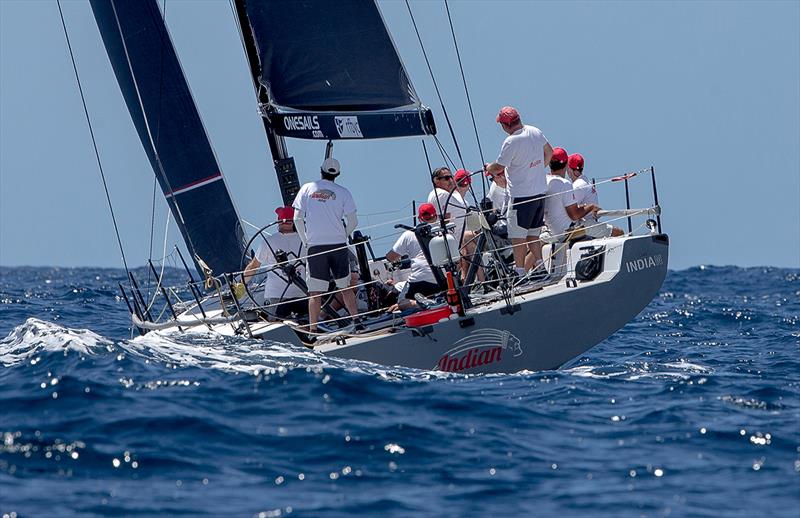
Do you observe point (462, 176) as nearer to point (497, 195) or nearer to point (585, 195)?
point (497, 195)

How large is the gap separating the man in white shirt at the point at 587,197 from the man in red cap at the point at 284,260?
2.34 m

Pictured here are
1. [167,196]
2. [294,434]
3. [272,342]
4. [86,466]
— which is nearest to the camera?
[86,466]

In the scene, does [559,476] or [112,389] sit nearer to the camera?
[559,476]

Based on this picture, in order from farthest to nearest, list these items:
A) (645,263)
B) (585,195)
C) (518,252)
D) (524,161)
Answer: (585,195) < (518,252) < (645,263) < (524,161)

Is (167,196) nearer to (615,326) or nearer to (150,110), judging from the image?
(150,110)

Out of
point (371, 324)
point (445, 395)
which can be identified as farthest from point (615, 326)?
point (445, 395)

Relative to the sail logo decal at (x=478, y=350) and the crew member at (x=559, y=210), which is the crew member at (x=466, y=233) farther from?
the sail logo decal at (x=478, y=350)

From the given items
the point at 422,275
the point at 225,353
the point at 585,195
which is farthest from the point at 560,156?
the point at 225,353

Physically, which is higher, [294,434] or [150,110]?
[150,110]

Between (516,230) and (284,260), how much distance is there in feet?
6.25

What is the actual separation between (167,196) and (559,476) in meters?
7.29

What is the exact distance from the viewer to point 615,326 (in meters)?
9.93

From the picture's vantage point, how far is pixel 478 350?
9.23 meters

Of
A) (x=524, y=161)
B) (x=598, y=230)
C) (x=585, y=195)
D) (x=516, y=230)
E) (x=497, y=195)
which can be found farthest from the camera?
(x=585, y=195)
